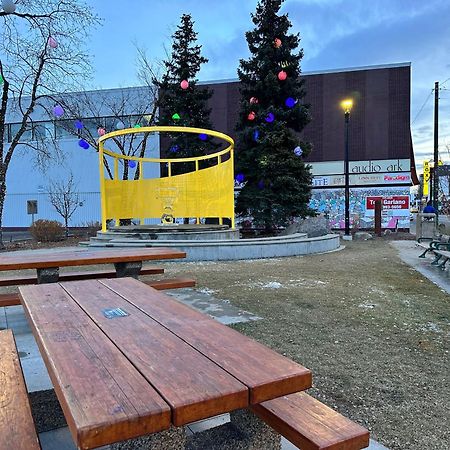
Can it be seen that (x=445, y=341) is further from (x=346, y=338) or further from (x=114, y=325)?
(x=114, y=325)

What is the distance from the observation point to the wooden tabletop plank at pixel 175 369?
1.36m

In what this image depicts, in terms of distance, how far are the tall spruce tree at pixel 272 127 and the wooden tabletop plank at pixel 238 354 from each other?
44.1 feet

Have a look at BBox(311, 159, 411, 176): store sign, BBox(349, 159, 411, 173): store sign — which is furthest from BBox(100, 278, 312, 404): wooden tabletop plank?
BBox(349, 159, 411, 173): store sign

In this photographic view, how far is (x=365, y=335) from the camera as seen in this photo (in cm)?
424

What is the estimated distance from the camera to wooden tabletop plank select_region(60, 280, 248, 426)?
136 cm

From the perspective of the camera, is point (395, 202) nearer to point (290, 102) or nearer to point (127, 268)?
point (290, 102)

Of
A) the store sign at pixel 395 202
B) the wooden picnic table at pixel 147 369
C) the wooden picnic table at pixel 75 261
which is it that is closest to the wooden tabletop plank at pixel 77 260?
the wooden picnic table at pixel 75 261

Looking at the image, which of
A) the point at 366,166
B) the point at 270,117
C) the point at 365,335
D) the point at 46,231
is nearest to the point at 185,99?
the point at 270,117

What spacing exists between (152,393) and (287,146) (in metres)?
15.5

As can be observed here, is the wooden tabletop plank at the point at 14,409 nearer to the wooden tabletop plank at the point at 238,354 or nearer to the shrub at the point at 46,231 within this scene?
the wooden tabletop plank at the point at 238,354

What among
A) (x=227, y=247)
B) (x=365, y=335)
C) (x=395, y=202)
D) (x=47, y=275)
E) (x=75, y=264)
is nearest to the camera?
(x=365, y=335)

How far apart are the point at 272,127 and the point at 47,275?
12.6 m

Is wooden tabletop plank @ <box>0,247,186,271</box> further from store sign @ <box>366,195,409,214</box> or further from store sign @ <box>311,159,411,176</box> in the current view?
store sign @ <box>366,195,409,214</box>

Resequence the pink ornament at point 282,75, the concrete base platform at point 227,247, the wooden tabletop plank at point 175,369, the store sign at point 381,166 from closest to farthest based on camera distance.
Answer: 1. the wooden tabletop plank at point 175,369
2. the concrete base platform at point 227,247
3. the pink ornament at point 282,75
4. the store sign at point 381,166
